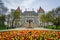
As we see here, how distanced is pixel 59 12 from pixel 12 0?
5763mm

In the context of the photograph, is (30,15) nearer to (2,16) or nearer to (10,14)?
(10,14)

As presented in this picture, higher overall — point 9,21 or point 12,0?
point 12,0

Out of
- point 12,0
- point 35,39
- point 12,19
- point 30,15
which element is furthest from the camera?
point 30,15

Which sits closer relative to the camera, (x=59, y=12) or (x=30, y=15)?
(x=59, y=12)

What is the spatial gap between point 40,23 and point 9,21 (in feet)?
8.20

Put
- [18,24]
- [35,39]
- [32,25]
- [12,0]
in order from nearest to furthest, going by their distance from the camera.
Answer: [35,39], [12,0], [32,25], [18,24]

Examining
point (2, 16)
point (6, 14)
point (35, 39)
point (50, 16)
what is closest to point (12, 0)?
point (2, 16)

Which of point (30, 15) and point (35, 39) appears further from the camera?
point (30, 15)

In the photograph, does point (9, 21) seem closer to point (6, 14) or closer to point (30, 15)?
point (6, 14)

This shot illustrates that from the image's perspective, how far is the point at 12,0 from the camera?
9078 mm

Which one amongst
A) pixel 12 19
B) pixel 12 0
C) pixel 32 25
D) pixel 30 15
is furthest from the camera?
pixel 30 15

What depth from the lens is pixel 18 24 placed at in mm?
12539

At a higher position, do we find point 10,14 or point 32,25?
point 10,14

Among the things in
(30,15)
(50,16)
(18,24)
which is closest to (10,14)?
(18,24)
